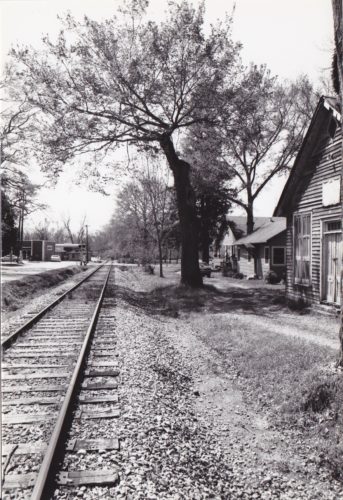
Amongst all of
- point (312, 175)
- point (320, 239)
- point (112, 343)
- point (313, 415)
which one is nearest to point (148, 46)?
point (312, 175)

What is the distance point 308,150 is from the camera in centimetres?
1391

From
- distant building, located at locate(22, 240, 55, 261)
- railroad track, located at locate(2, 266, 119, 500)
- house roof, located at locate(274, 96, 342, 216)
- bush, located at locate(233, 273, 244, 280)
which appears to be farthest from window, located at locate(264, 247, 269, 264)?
distant building, located at locate(22, 240, 55, 261)

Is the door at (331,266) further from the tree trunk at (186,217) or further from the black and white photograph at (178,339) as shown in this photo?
the tree trunk at (186,217)

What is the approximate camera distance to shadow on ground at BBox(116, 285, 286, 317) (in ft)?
48.4

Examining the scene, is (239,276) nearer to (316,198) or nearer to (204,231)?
(204,231)

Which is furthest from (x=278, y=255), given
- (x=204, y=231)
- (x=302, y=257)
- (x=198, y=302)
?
(x=302, y=257)

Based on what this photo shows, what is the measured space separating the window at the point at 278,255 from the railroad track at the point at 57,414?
2299cm

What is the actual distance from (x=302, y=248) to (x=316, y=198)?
212cm

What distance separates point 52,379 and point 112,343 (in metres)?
2.65

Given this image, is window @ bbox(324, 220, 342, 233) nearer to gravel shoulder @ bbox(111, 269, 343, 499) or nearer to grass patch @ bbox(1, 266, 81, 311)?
gravel shoulder @ bbox(111, 269, 343, 499)

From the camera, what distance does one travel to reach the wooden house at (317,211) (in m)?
12.3

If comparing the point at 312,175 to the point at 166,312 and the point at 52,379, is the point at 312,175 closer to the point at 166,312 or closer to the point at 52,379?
the point at 166,312

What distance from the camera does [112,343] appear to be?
9.08m

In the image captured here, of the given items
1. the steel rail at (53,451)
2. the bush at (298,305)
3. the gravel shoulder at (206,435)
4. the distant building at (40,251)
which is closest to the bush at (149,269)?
the bush at (298,305)
